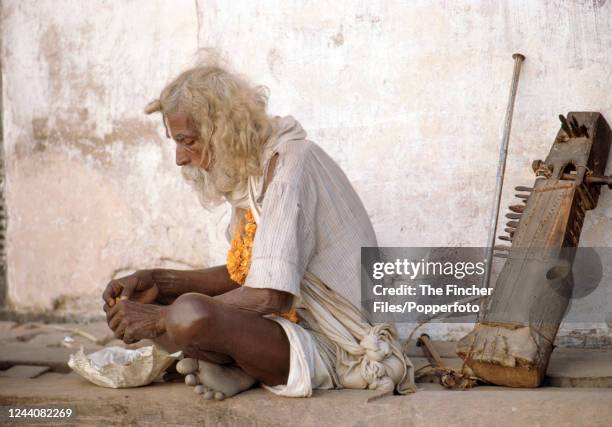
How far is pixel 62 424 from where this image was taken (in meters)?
3.27

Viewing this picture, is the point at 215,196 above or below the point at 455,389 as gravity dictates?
above

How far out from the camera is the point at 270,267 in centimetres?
306

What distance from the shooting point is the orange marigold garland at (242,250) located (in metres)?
3.42

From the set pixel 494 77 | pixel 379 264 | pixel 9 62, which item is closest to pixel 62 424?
pixel 379 264

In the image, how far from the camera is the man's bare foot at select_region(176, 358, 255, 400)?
123 inches

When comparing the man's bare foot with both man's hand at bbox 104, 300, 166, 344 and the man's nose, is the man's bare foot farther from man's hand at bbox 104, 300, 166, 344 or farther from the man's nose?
the man's nose

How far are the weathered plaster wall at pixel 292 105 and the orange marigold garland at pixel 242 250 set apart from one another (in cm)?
118

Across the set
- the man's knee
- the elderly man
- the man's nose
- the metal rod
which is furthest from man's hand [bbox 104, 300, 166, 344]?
the metal rod

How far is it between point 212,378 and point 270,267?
1.50ft

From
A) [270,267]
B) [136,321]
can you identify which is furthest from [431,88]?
[136,321]

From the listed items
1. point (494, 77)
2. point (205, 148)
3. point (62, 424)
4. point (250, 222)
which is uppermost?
point (494, 77)

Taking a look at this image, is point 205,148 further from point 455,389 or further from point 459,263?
point 459,263

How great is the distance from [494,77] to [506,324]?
145 centimetres

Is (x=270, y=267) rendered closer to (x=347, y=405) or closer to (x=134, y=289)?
(x=347, y=405)
